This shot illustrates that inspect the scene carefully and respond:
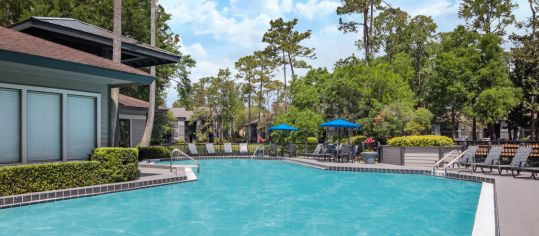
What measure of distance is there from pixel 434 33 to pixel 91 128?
117ft

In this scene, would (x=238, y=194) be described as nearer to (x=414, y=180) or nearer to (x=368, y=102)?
(x=414, y=180)

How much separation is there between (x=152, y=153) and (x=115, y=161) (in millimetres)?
11502

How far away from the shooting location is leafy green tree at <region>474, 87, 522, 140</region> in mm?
26562

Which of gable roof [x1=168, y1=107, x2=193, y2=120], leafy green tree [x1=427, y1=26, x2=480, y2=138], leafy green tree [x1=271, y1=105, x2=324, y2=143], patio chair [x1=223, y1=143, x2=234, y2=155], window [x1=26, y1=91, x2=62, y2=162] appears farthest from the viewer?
gable roof [x1=168, y1=107, x2=193, y2=120]

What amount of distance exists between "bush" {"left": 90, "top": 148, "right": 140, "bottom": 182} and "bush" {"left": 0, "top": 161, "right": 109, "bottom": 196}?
0.51 feet

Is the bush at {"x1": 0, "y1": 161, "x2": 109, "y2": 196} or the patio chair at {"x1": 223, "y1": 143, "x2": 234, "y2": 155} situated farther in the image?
the patio chair at {"x1": 223, "y1": 143, "x2": 234, "y2": 155}

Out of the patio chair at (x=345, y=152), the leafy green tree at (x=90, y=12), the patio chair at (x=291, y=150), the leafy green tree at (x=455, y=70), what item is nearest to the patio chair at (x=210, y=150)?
the patio chair at (x=291, y=150)

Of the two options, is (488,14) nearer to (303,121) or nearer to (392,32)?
(392,32)

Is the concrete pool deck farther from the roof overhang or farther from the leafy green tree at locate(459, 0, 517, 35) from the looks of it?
the leafy green tree at locate(459, 0, 517, 35)

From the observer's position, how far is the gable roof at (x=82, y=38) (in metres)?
14.0

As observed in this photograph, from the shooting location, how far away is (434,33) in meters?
38.6

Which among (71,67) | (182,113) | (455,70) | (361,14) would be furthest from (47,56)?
(182,113)

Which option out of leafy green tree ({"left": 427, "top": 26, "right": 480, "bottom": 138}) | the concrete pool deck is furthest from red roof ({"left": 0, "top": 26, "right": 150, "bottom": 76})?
leafy green tree ({"left": 427, "top": 26, "right": 480, "bottom": 138})

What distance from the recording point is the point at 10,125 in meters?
9.68
